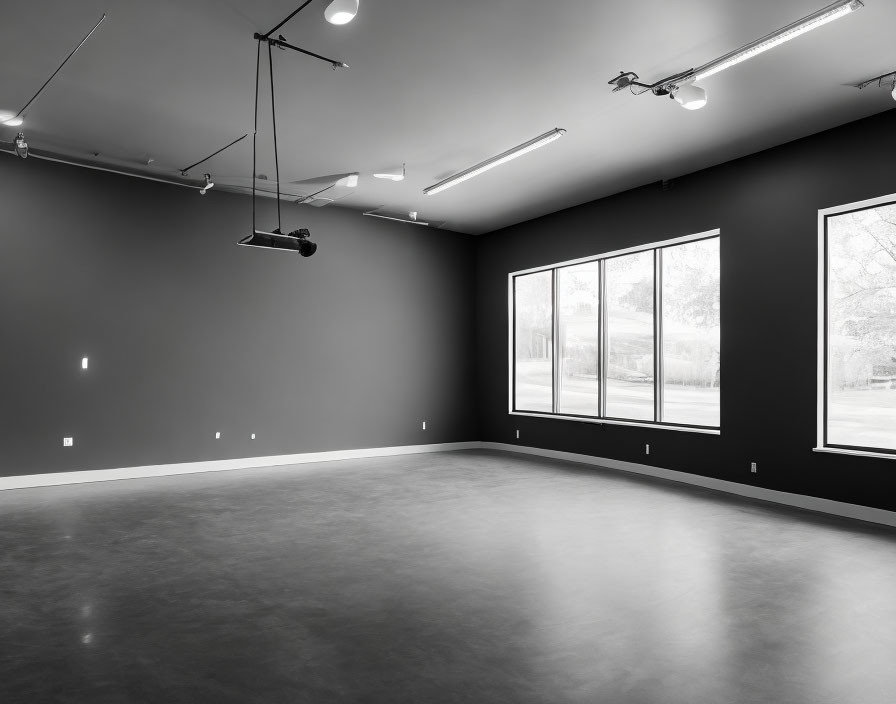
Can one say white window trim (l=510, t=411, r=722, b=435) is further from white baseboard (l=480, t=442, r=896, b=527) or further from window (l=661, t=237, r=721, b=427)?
white baseboard (l=480, t=442, r=896, b=527)

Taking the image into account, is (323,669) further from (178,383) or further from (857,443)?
(178,383)

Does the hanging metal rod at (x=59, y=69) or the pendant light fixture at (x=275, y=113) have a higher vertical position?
Result: the hanging metal rod at (x=59, y=69)

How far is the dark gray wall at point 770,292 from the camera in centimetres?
611

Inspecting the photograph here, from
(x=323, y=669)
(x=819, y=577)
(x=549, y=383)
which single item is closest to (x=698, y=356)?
(x=549, y=383)

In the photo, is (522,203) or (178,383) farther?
(522,203)

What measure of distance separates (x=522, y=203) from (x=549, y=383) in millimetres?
2880

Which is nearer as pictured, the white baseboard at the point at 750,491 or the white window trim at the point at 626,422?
→ the white baseboard at the point at 750,491

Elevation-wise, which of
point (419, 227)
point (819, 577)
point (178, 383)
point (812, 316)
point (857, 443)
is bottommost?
point (819, 577)

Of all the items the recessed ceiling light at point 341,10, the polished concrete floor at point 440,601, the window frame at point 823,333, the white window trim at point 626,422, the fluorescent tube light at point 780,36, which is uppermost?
the fluorescent tube light at point 780,36

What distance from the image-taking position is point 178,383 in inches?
327

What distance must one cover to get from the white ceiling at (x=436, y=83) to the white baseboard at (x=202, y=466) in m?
3.76

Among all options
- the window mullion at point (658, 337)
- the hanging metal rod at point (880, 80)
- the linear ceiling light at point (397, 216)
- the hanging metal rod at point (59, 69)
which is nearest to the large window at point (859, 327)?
the hanging metal rod at point (880, 80)

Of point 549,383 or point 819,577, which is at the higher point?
point 549,383

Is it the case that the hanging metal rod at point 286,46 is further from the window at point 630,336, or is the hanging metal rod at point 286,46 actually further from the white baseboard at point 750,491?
the white baseboard at point 750,491
